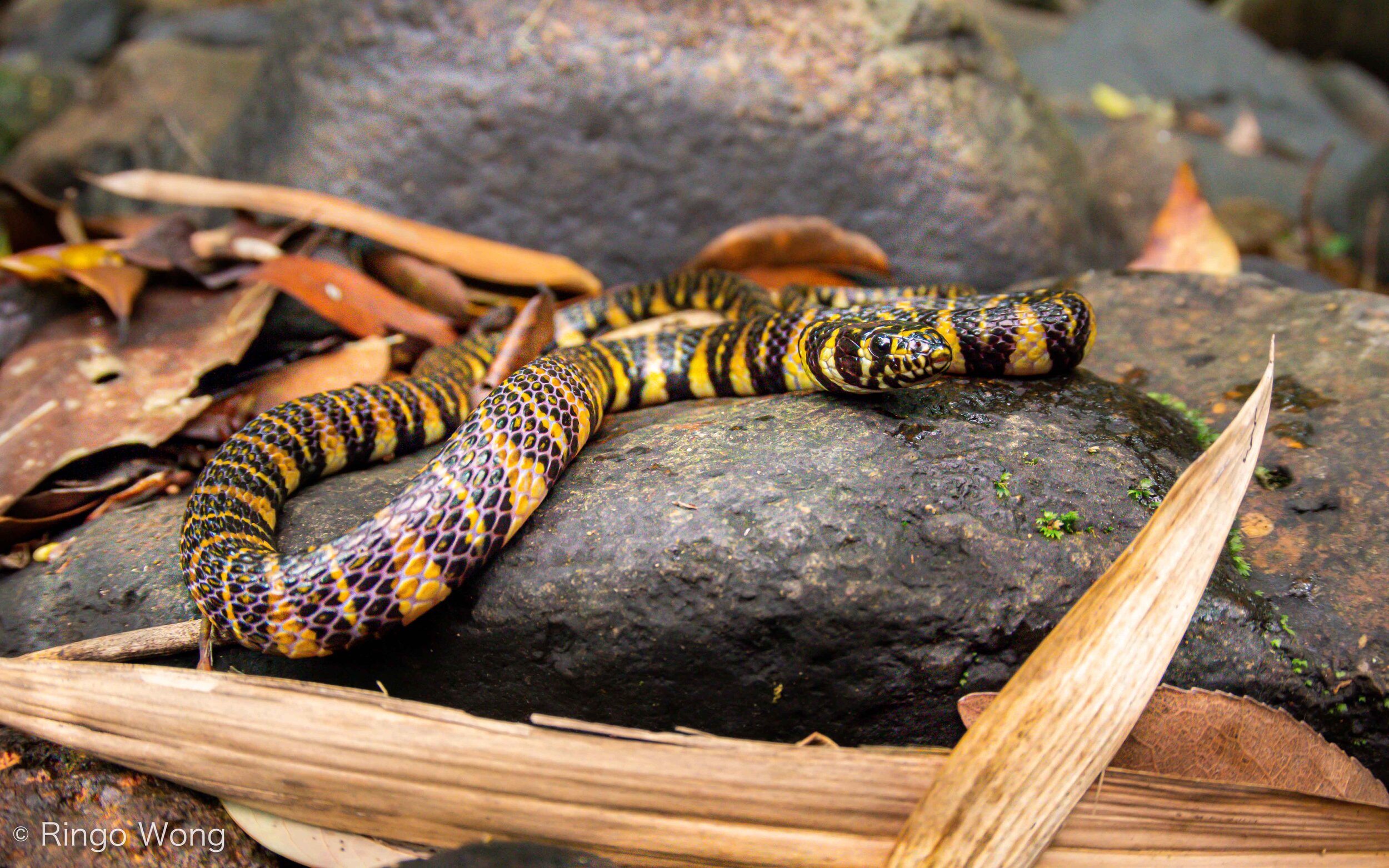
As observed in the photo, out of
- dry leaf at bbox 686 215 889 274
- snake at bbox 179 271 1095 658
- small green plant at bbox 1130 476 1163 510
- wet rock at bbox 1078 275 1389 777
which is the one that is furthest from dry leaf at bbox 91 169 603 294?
small green plant at bbox 1130 476 1163 510

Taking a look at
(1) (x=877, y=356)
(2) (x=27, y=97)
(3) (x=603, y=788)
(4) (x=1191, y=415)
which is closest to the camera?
(3) (x=603, y=788)

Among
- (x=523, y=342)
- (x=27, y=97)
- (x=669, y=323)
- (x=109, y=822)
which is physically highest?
(x=523, y=342)

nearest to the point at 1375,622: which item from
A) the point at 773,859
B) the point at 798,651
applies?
the point at 798,651

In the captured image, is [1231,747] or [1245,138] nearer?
[1231,747]

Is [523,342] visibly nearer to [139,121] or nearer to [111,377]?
[111,377]

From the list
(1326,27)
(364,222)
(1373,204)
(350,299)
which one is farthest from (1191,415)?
(1326,27)

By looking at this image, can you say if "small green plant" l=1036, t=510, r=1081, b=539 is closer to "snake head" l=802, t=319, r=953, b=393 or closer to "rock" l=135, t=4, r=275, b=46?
"snake head" l=802, t=319, r=953, b=393

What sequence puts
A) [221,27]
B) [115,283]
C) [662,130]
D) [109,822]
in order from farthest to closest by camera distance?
1. [221,27]
2. [662,130]
3. [115,283]
4. [109,822]
